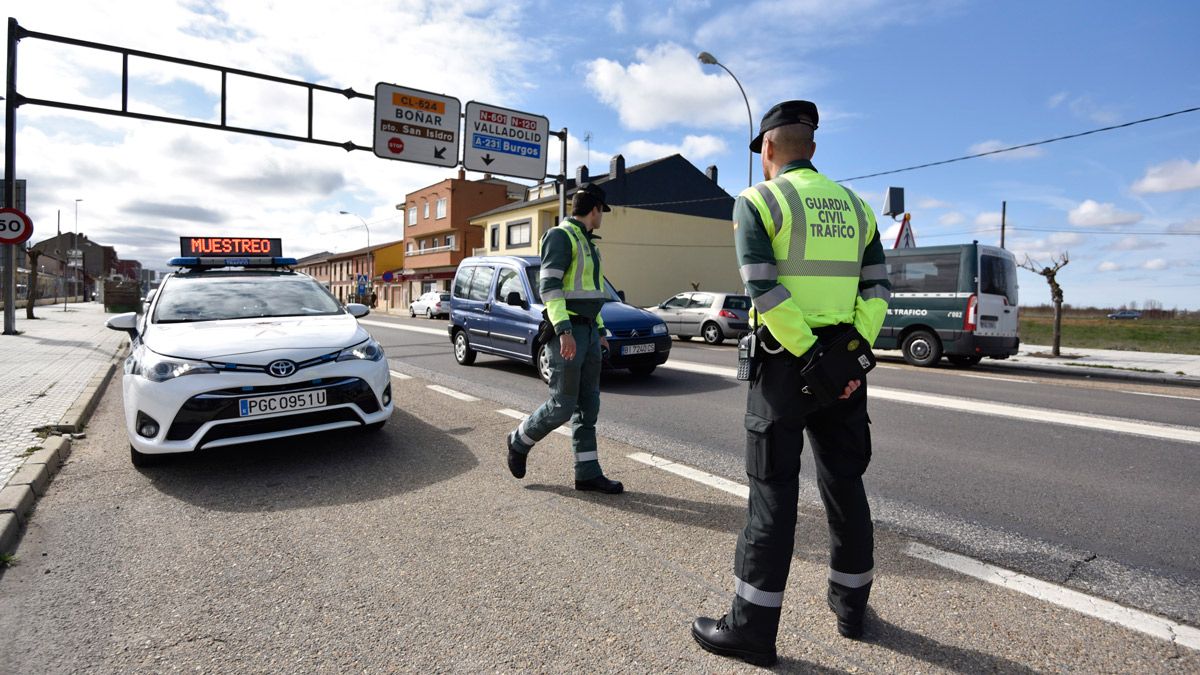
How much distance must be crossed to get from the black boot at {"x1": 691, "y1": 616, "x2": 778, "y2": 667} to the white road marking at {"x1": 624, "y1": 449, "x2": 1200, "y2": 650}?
1235mm

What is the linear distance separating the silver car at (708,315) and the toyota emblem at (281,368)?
13.2 m

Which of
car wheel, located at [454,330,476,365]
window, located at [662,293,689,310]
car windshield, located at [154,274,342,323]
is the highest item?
window, located at [662,293,689,310]

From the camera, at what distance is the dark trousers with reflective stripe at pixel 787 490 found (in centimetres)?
211

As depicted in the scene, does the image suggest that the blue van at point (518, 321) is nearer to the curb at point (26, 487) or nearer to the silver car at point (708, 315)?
the curb at point (26, 487)

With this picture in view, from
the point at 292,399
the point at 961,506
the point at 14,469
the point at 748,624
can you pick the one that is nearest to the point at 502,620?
the point at 748,624

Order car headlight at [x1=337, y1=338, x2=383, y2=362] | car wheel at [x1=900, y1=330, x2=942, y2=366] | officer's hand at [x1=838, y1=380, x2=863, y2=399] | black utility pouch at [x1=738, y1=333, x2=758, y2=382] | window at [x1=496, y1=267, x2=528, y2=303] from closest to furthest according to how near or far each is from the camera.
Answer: officer's hand at [x1=838, y1=380, x2=863, y2=399]
black utility pouch at [x1=738, y1=333, x2=758, y2=382]
car headlight at [x1=337, y1=338, x2=383, y2=362]
window at [x1=496, y1=267, x2=528, y2=303]
car wheel at [x1=900, y1=330, x2=942, y2=366]

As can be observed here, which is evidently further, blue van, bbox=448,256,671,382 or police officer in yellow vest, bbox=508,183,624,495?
blue van, bbox=448,256,671,382

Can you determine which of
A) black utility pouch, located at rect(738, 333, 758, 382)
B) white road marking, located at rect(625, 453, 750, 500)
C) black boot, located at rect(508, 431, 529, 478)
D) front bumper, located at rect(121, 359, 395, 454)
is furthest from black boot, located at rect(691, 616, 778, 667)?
front bumper, located at rect(121, 359, 395, 454)

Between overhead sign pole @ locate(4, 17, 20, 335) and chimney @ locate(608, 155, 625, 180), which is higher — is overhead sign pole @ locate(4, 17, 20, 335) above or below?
below

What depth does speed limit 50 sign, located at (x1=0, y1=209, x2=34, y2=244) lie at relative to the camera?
42.5 feet

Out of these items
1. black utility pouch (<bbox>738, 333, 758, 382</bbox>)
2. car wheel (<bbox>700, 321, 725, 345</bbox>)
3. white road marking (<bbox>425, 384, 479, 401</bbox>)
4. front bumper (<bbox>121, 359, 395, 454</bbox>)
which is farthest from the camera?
car wheel (<bbox>700, 321, 725, 345</bbox>)

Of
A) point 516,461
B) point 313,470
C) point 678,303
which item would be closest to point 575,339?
point 516,461

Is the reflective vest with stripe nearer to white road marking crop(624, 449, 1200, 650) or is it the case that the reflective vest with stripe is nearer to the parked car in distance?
white road marking crop(624, 449, 1200, 650)

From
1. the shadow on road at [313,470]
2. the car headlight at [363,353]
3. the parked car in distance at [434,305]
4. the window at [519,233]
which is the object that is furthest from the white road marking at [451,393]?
the window at [519,233]
